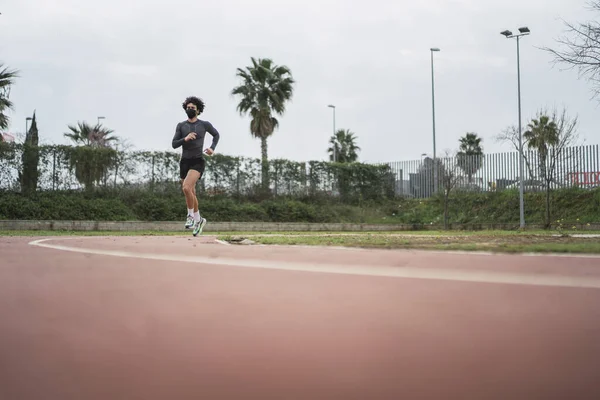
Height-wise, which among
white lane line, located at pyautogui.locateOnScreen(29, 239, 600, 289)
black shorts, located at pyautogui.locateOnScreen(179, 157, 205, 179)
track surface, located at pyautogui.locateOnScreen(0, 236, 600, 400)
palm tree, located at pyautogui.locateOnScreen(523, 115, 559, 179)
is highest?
palm tree, located at pyautogui.locateOnScreen(523, 115, 559, 179)

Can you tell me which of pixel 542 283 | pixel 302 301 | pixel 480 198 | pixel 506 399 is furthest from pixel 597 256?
pixel 480 198

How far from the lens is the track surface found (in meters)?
1.13

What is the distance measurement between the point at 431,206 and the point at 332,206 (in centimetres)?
546

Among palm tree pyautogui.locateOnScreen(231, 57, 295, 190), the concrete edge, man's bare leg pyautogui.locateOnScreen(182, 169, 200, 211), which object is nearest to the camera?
man's bare leg pyautogui.locateOnScreen(182, 169, 200, 211)

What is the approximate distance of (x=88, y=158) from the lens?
2419 centimetres

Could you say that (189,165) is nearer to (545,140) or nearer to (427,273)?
(427,273)

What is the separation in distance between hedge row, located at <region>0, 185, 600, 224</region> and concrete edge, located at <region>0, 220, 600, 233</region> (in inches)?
53.4

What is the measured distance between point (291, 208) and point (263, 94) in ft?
35.7

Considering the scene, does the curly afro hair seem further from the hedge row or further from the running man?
the hedge row

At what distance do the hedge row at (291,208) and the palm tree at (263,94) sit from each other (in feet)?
25.5

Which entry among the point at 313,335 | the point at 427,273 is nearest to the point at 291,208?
the point at 427,273

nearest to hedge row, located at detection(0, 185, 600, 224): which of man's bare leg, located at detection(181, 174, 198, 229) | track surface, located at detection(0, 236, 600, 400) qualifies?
man's bare leg, located at detection(181, 174, 198, 229)

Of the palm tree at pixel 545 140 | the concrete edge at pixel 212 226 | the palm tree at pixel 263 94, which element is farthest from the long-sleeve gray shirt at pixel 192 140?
the palm tree at pixel 263 94

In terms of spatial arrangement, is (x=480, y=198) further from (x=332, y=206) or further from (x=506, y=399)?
(x=506, y=399)
